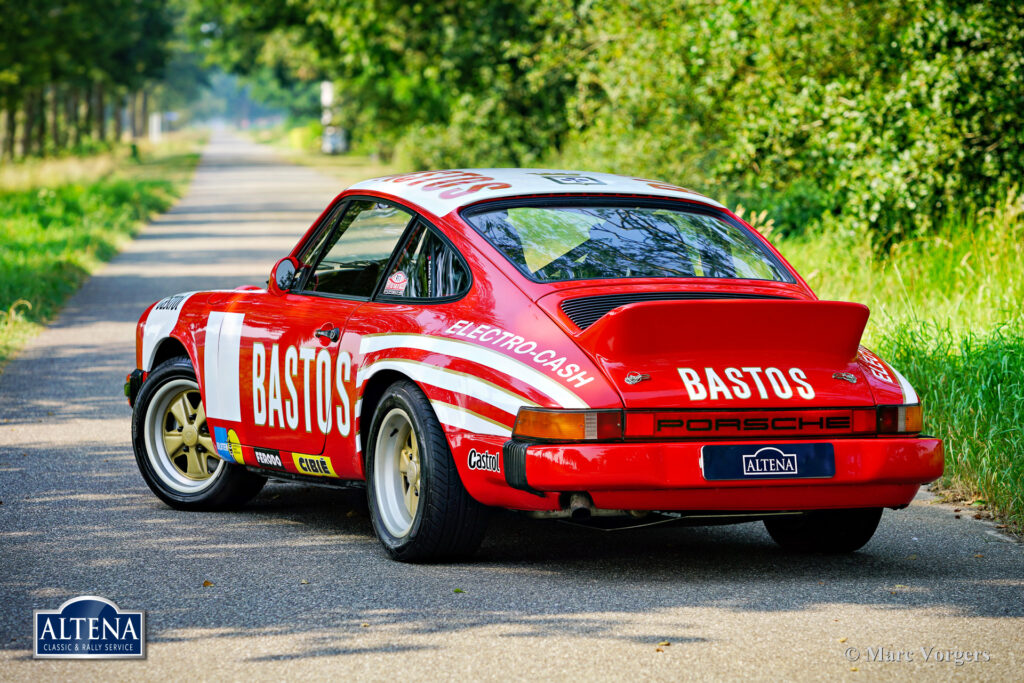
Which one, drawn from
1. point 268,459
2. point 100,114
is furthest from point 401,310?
point 100,114

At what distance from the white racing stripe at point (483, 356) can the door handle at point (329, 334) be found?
0.72ft

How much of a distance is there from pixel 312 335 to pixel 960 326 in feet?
16.4

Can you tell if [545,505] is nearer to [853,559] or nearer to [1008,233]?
[853,559]

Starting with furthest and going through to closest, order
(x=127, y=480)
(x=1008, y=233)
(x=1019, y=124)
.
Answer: (x=1019, y=124) < (x=1008, y=233) < (x=127, y=480)

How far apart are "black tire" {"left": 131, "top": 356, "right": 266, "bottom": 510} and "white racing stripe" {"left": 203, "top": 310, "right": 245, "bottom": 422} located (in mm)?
175

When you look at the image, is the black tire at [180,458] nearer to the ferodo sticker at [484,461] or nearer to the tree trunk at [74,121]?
the ferodo sticker at [484,461]

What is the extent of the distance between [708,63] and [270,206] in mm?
20030

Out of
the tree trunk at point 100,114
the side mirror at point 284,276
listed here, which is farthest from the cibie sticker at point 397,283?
the tree trunk at point 100,114

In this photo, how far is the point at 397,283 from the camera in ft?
20.1

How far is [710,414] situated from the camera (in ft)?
17.0

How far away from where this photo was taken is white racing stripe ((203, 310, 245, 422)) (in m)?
6.73

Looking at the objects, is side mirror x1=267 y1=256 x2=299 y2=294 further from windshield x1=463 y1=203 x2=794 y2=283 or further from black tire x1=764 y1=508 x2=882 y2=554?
black tire x1=764 y1=508 x2=882 y2=554

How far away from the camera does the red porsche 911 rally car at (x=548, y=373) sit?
16.9 feet

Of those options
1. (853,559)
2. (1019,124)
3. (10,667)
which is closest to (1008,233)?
(1019,124)
